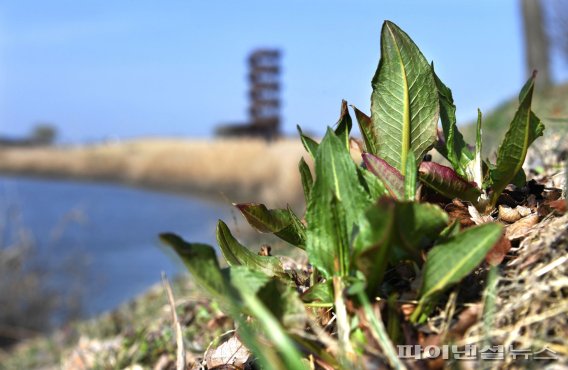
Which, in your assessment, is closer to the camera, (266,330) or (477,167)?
(266,330)

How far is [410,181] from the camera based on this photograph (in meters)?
1.06

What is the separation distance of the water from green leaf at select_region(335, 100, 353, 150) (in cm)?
40

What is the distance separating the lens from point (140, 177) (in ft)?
79.9

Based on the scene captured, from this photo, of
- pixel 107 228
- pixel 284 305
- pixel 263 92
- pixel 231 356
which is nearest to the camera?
pixel 284 305

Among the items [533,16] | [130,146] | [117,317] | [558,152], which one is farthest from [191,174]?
[558,152]

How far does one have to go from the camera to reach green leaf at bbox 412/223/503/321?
92cm

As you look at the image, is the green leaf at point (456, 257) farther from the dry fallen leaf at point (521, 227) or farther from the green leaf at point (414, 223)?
the dry fallen leaf at point (521, 227)

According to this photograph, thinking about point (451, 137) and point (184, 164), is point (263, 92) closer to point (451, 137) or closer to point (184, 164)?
point (184, 164)

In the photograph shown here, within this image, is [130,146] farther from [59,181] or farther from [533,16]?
[533,16]

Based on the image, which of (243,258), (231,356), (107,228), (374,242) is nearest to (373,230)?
(374,242)

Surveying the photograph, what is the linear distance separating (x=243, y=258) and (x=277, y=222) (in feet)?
0.30

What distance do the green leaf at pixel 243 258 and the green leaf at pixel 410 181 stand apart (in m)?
0.28

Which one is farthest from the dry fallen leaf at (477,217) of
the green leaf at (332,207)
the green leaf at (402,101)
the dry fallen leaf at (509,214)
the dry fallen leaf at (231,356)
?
the dry fallen leaf at (231,356)

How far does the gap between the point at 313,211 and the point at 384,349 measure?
9.9 inches
